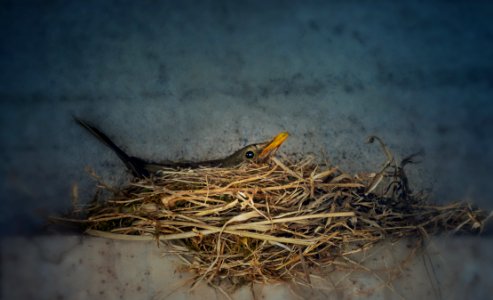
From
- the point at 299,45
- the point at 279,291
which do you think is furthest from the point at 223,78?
the point at 279,291

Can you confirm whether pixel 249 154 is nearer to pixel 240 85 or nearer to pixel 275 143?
pixel 275 143

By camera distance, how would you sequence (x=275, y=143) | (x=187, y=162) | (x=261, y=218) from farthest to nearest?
(x=187, y=162)
(x=275, y=143)
(x=261, y=218)

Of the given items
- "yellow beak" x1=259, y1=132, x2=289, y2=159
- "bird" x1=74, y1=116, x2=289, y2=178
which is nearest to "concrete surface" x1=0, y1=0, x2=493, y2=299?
"bird" x1=74, y1=116, x2=289, y2=178

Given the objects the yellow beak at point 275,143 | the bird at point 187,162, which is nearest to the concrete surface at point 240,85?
the bird at point 187,162

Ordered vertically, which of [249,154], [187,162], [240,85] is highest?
[240,85]

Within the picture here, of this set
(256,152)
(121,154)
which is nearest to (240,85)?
(256,152)

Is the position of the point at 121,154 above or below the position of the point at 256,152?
below

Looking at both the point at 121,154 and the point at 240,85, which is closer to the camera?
the point at 121,154

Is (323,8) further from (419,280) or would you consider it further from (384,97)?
(419,280)
